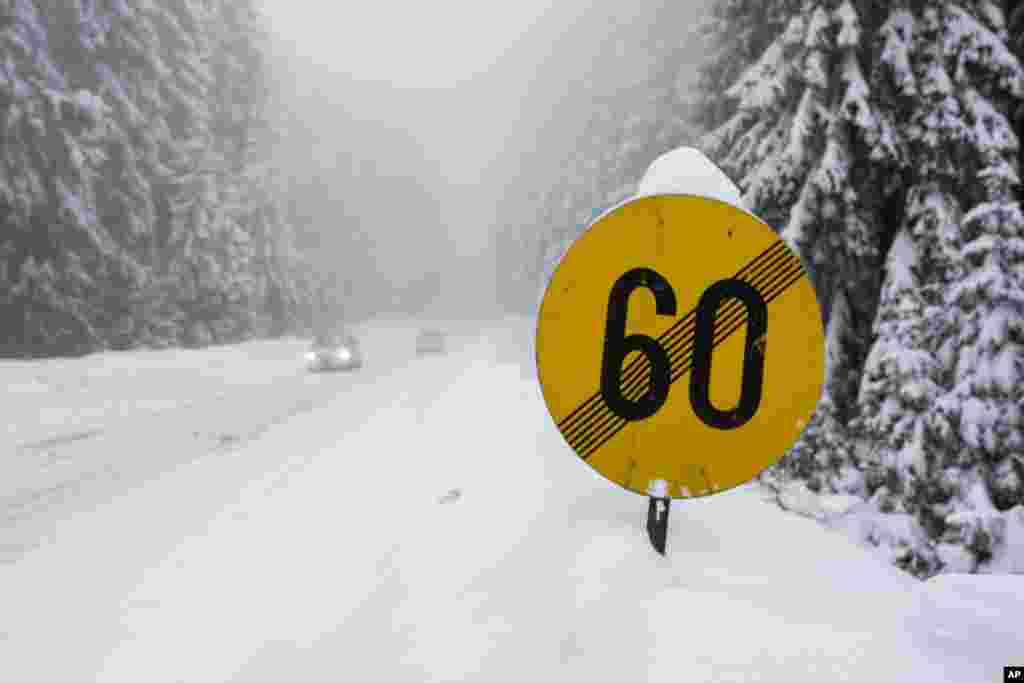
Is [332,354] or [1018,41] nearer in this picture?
[1018,41]

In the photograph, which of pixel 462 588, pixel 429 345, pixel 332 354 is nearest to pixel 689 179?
pixel 462 588

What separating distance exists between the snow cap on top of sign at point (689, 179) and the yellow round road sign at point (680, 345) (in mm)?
260

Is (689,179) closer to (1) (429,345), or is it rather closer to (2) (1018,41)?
(2) (1018,41)

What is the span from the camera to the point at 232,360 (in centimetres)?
2103

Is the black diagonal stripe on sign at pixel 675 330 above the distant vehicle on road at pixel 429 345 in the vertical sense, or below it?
above

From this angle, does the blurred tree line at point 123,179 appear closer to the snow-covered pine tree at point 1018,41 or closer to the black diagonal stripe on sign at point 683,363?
the black diagonal stripe on sign at point 683,363

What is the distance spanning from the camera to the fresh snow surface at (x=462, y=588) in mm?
2334

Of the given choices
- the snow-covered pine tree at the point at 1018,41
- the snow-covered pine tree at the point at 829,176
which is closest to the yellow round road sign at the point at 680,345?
the snow-covered pine tree at the point at 829,176

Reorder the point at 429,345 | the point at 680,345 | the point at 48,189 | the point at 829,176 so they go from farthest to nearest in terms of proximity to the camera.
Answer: the point at 429,345, the point at 48,189, the point at 829,176, the point at 680,345

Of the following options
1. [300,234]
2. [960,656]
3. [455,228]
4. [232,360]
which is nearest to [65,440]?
[960,656]

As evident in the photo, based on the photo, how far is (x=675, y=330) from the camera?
2260 millimetres

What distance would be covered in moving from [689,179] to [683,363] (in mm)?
771

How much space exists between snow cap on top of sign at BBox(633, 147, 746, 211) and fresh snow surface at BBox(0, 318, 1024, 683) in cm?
159

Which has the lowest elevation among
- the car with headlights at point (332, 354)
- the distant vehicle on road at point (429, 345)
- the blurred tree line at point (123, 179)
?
the distant vehicle on road at point (429, 345)
